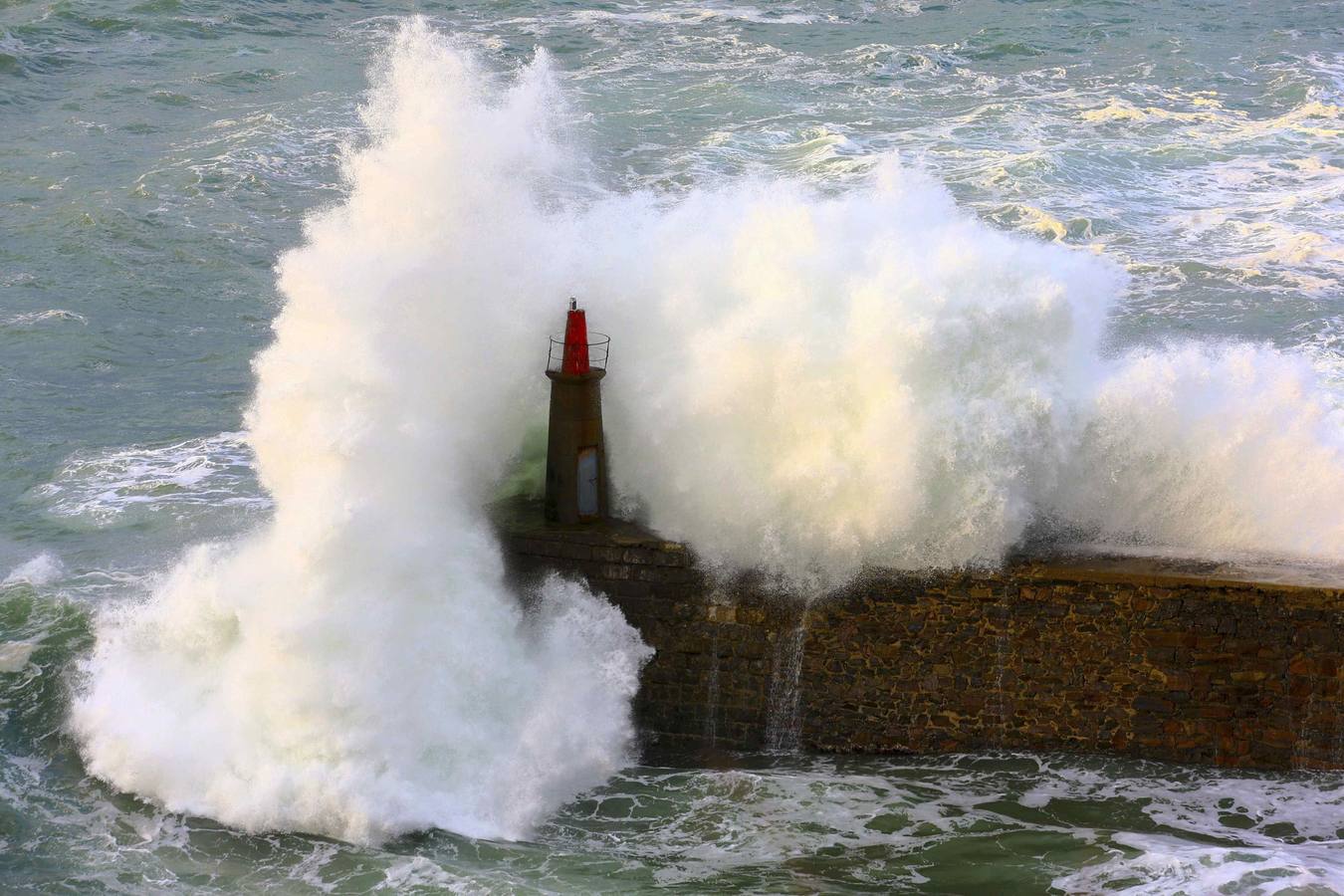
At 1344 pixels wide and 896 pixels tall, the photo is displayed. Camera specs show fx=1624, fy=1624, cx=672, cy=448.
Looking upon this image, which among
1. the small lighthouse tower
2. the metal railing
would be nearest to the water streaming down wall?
the small lighthouse tower

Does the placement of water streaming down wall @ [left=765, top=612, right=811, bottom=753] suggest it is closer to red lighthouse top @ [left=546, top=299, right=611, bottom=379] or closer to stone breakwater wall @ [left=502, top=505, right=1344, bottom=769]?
stone breakwater wall @ [left=502, top=505, right=1344, bottom=769]

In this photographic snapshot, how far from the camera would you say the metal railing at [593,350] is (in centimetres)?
1080

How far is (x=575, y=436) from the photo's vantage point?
1048 centimetres

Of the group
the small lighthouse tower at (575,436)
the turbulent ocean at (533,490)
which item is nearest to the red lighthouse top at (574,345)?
the small lighthouse tower at (575,436)

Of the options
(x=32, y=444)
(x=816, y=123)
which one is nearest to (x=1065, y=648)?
(x=32, y=444)

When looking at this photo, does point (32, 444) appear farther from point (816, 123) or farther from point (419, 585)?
point (816, 123)

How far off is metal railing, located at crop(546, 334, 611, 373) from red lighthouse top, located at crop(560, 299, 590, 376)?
318 millimetres

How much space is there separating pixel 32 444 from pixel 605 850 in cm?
920

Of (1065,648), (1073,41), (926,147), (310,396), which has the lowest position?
(1065,648)

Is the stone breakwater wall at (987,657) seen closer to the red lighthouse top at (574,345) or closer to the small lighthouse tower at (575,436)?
the small lighthouse tower at (575,436)

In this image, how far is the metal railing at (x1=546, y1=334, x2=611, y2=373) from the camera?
1080cm

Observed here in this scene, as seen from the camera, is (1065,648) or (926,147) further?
(926,147)

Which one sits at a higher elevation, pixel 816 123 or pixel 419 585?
pixel 816 123

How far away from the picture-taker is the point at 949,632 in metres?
9.85
